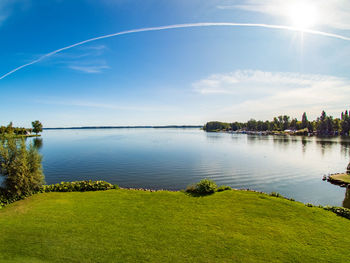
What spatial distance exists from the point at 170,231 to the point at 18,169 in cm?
1754

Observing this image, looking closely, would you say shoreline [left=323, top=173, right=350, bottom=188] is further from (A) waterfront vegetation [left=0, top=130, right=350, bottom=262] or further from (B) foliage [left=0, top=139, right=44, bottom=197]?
(B) foliage [left=0, top=139, right=44, bottom=197]

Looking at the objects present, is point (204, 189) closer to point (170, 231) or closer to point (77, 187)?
point (170, 231)

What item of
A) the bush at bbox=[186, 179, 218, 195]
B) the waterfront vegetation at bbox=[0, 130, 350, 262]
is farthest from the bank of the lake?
the bush at bbox=[186, 179, 218, 195]

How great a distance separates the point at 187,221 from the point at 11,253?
10.7 m

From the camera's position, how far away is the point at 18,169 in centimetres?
1789

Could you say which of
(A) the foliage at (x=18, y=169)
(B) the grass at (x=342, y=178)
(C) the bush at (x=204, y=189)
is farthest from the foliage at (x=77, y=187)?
(B) the grass at (x=342, y=178)

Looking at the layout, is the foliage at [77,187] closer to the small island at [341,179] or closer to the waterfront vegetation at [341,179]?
the small island at [341,179]

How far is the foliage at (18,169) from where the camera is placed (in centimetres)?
1733

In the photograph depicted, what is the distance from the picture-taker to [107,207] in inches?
596

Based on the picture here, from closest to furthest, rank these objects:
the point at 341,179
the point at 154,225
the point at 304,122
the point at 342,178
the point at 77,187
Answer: the point at 154,225
the point at 77,187
the point at 341,179
the point at 342,178
the point at 304,122

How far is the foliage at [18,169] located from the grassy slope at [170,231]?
2.26 m

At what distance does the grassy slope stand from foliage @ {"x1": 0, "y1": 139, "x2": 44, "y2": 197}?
2262 millimetres

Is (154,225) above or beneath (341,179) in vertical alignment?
above

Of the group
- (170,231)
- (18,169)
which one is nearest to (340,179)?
(170,231)
